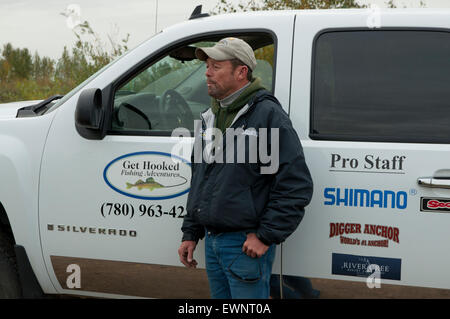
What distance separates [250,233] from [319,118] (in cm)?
73

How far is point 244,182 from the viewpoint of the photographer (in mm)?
2355

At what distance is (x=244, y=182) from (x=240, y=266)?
1.20 feet

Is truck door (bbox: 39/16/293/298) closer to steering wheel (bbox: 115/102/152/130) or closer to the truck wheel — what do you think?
steering wheel (bbox: 115/102/152/130)

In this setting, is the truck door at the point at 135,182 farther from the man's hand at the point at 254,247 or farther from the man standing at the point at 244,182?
the man's hand at the point at 254,247

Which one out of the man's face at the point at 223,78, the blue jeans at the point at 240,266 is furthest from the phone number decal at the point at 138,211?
the man's face at the point at 223,78

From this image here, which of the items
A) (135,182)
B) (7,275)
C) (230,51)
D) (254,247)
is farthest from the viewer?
(7,275)

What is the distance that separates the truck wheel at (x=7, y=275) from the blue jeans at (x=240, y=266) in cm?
133

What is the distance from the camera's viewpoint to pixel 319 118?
2.73m

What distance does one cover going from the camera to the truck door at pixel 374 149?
2545mm

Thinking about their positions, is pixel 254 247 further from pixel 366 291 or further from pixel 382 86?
pixel 382 86

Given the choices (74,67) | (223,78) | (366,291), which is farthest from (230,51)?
(74,67)

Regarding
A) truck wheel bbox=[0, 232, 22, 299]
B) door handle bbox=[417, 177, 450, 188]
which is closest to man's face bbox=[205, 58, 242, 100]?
door handle bbox=[417, 177, 450, 188]

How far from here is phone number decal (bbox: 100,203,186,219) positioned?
280 centimetres
